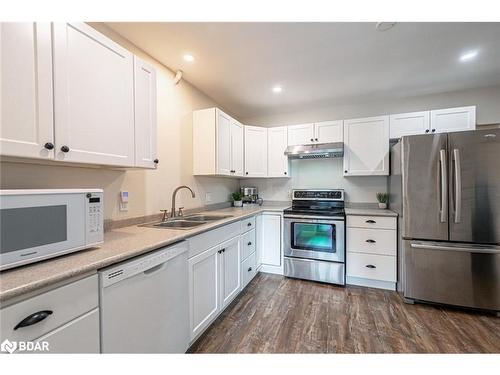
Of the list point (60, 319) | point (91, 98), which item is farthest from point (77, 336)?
Result: point (91, 98)

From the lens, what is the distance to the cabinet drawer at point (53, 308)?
69 centimetres

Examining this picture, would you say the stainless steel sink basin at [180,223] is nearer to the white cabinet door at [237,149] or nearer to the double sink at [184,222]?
the double sink at [184,222]

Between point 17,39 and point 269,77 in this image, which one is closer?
point 17,39

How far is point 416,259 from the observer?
87.4 inches

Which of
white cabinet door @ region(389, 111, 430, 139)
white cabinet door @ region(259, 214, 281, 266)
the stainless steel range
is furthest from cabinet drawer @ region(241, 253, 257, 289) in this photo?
white cabinet door @ region(389, 111, 430, 139)

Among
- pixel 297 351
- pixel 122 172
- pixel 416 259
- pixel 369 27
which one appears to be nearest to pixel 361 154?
pixel 416 259

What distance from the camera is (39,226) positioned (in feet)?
3.01

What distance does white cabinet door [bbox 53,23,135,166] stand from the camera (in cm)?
108

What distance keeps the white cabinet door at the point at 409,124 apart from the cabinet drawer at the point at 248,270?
2470 millimetres

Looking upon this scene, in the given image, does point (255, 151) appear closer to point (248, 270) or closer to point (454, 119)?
point (248, 270)

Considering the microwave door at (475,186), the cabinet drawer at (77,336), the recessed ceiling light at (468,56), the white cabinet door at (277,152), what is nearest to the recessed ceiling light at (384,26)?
the recessed ceiling light at (468,56)

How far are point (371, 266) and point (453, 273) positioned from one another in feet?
2.42
